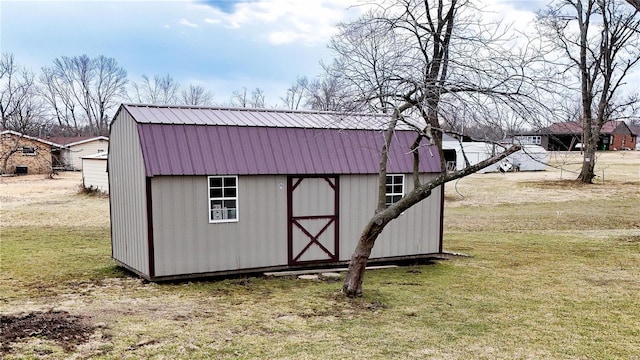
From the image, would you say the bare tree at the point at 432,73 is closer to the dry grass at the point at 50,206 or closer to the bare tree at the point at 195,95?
the dry grass at the point at 50,206

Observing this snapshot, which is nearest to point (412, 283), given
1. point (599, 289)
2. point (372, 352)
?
point (599, 289)

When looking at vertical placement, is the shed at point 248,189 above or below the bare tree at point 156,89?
below

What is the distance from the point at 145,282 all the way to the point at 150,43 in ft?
45.1

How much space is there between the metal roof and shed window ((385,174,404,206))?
115 cm

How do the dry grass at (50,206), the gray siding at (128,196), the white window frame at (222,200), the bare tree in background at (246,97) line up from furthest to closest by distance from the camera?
the bare tree in background at (246,97) → the dry grass at (50,206) → the white window frame at (222,200) → the gray siding at (128,196)

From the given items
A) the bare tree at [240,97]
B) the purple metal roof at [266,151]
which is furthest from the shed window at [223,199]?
the bare tree at [240,97]

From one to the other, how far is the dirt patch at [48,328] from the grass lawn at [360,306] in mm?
69

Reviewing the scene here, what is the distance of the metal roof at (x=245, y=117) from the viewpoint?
8.89 metres

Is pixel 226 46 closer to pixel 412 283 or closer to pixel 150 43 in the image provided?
pixel 150 43

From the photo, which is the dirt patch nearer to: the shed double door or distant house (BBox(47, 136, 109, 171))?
the shed double door

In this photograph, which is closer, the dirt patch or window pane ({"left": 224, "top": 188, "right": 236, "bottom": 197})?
the dirt patch

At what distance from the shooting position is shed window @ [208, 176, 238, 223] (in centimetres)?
883

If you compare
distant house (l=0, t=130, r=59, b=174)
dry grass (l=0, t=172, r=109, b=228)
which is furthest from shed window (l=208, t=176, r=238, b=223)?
distant house (l=0, t=130, r=59, b=174)

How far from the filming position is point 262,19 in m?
14.2
